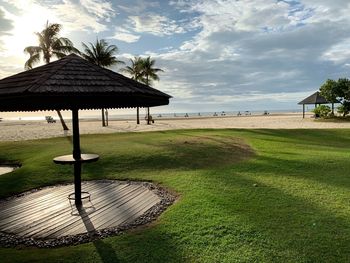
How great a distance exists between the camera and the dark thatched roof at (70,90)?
17.5ft

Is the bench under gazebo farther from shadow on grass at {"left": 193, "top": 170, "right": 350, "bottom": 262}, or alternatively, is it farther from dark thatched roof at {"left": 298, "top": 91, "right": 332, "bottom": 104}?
dark thatched roof at {"left": 298, "top": 91, "right": 332, "bottom": 104}

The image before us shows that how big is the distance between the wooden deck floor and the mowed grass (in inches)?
26.1

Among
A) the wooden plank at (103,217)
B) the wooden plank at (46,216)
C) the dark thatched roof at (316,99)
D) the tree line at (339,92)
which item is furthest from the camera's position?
the dark thatched roof at (316,99)

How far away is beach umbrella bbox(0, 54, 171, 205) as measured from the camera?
5.35m

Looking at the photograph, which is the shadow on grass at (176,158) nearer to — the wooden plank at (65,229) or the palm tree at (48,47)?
the wooden plank at (65,229)

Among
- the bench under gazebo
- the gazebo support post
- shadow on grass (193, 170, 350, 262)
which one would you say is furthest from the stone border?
the gazebo support post

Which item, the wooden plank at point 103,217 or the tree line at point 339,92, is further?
the tree line at point 339,92

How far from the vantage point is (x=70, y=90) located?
17.7 ft

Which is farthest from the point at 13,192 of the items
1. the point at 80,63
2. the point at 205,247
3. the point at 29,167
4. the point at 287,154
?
the point at 287,154

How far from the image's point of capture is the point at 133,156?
1276 centimetres

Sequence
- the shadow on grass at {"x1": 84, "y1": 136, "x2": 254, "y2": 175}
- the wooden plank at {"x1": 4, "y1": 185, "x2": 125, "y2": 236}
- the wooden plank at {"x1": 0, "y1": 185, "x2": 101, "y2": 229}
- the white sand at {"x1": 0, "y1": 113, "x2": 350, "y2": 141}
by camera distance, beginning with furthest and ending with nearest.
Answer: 1. the white sand at {"x1": 0, "y1": 113, "x2": 350, "y2": 141}
2. the shadow on grass at {"x1": 84, "y1": 136, "x2": 254, "y2": 175}
3. the wooden plank at {"x1": 0, "y1": 185, "x2": 101, "y2": 229}
4. the wooden plank at {"x1": 4, "y1": 185, "x2": 125, "y2": 236}

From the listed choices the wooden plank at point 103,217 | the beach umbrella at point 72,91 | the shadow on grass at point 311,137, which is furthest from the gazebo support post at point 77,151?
the shadow on grass at point 311,137

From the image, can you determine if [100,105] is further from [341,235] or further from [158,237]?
[341,235]

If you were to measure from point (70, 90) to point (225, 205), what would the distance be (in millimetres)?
4040
